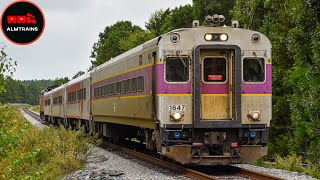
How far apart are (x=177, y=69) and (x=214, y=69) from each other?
0.83 m

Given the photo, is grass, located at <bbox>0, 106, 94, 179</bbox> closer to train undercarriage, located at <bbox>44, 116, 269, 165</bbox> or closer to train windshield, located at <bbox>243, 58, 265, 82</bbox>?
train undercarriage, located at <bbox>44, 116, 269, 165</bbox>

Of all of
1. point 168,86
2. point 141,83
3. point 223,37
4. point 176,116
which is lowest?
point 176,116

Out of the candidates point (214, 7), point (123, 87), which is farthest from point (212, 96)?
point (214, 7)

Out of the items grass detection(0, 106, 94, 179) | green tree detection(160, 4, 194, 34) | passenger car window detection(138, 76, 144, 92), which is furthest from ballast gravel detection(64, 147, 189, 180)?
green tree detection(160, 4, 194, 34)

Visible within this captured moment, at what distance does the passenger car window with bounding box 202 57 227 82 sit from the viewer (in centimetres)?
1204

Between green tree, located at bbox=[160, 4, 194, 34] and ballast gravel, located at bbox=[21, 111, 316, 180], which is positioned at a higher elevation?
green tree, located at bbox=[160, 4, 194, 34]

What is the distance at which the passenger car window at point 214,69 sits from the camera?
1204 centimetres

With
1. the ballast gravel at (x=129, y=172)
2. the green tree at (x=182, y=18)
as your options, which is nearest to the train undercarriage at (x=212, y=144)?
the ballast gravel at (x=129, y=172)

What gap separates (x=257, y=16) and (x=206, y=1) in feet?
74.2

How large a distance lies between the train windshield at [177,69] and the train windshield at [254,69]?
1.33 meters

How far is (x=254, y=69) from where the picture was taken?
1226cm

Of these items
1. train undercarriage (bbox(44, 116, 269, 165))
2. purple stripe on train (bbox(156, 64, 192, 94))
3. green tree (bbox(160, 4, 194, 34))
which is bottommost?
train undercarriage (bbox(44, 116, 269, 165))

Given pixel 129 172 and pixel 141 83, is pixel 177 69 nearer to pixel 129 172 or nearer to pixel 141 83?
pixel 141 83

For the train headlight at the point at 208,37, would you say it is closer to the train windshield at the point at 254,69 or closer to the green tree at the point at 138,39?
the train windshield at the point at 254,69
